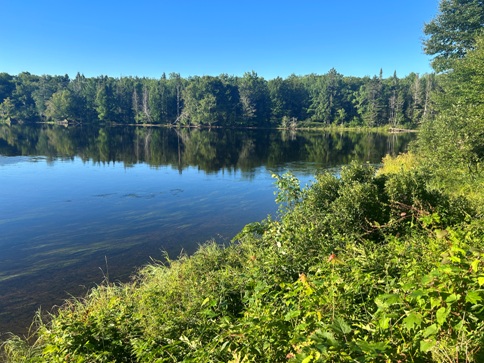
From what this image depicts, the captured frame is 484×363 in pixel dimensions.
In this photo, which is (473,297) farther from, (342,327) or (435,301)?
(342,327)

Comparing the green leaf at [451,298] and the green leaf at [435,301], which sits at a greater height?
the green leaf at [451,298]

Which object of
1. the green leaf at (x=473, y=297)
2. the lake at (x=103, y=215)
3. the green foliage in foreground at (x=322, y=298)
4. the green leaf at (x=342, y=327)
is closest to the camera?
the green leaf at (x=473, y=297)

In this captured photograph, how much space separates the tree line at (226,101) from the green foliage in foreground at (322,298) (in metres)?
101

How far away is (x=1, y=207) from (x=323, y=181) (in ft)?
57.6

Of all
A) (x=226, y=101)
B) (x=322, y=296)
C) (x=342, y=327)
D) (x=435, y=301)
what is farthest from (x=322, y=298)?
(x=226, y=101)

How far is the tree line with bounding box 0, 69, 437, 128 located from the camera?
105375mm

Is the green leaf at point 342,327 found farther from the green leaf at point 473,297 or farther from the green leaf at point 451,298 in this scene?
the green leaf at point 473,297

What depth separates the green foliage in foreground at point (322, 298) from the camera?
2.82 meters

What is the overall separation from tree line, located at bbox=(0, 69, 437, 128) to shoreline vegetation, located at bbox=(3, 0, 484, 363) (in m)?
101

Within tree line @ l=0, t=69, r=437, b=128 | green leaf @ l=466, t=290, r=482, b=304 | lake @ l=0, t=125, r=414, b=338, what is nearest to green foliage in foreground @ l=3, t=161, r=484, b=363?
green leaf @ l=466, t=290, r=482, b=304

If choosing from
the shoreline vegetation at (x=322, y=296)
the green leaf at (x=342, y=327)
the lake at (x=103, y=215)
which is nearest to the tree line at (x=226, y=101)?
the lake at (x=103, y=215)

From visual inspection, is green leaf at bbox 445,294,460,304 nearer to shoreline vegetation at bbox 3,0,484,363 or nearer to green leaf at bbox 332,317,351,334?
shoreline vegetation at bbox 3,0,484,363

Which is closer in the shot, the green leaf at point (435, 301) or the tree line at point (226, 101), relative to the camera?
the green leaf at point (435, 301)

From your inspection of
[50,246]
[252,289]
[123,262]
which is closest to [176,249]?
[123,262]
